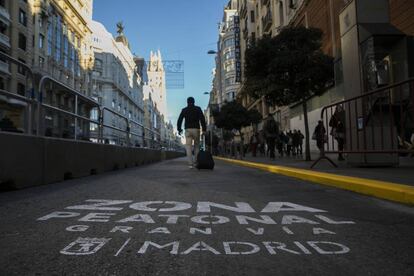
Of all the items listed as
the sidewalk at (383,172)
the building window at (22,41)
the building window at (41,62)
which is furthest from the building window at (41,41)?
the sidewalk at (383,172)

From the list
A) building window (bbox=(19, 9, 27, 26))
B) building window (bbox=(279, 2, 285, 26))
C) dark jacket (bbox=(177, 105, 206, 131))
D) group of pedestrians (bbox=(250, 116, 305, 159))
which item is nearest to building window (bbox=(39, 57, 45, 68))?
building window (bbox=(19, 9, 27, 26))

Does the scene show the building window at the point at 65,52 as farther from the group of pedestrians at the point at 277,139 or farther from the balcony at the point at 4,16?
the group of pedestrians at the point at 277,139

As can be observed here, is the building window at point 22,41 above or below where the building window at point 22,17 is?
below

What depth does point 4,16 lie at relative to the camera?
38.7 meters

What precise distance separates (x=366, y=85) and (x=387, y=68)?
0.63 m

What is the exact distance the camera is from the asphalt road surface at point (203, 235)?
258 cm

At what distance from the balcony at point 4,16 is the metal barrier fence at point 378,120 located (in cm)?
3644

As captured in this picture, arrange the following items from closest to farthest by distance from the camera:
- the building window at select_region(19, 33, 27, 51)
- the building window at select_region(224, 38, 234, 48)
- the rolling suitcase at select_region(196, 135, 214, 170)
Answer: the rolling suitcase at select_region(196, 135, 214, 170) → the building window at select_region(19, 33, 27, 51) → the building window at select_region(224, 38, 234, 48)

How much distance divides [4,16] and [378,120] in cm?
3866

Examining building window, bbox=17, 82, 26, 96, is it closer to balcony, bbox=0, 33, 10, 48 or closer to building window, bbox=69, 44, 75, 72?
balcony, bbox=0, 33, 10, 48

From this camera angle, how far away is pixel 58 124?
8.34 metres

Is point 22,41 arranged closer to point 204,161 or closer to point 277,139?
point 277,139

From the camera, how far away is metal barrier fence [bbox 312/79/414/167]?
7.69m

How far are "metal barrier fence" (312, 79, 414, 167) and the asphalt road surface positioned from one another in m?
2.88
